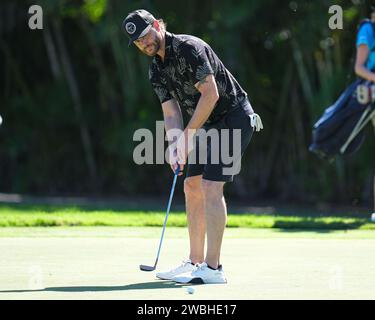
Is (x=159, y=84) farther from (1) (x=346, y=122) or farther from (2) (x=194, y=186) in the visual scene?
(1) (x=346, y=122)

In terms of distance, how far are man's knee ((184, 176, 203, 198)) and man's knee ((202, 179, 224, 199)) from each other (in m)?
0.22

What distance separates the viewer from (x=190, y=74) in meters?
5.94

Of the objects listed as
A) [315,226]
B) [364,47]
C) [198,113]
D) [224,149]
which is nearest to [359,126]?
[364,47]

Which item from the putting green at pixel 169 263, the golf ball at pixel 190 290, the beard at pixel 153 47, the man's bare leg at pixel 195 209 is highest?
the beard at pixel 153 47

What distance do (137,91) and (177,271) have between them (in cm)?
868

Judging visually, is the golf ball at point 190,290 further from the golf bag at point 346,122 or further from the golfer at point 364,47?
the golf bag at point 346,122

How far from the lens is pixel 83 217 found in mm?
10062

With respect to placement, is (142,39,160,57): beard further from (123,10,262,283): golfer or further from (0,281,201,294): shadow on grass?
(0,281,201,294): shadow on grass

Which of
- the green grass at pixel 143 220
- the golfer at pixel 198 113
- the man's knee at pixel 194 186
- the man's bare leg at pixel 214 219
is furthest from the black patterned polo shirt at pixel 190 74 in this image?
the green grass at pixel 143 220

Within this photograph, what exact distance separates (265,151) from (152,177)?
1989 millimetres

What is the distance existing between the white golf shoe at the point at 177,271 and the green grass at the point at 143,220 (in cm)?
329

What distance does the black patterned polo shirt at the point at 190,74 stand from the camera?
5891 millimetres

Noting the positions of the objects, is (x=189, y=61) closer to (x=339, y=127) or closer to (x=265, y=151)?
(x=339, y=127)
